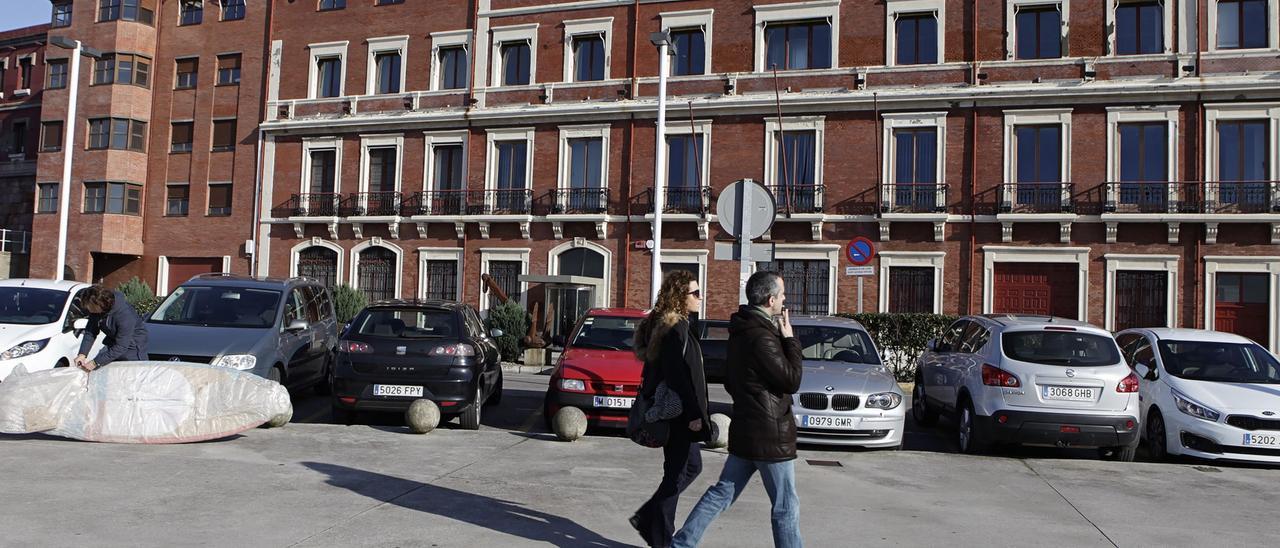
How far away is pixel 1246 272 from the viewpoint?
2172 centimetres

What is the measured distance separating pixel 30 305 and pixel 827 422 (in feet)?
35.1

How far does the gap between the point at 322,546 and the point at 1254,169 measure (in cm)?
2380

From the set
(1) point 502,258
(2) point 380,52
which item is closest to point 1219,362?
(1) point 502,258

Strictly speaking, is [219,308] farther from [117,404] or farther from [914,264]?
[914,264]

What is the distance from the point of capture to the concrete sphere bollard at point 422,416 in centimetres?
984

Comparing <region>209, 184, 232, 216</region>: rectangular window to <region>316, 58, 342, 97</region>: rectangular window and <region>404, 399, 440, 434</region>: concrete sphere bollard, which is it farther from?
<region>404, 399, 440, 434</region>: concrete sphere bollard

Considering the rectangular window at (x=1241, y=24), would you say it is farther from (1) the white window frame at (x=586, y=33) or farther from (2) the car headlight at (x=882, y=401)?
(2) the car headlight at (x=882, y=401)

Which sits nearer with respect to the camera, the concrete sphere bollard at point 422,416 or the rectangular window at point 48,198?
the concrete sphere bollard at point 422,416

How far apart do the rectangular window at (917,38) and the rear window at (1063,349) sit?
15535 mm

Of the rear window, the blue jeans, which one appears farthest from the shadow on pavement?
the rear window

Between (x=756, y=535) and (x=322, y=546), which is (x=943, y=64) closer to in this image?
(x=756, y=535)

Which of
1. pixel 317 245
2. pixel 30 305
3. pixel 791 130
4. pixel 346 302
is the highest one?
pixel 791 130

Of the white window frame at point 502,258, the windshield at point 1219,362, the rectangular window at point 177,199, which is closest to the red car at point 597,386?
the windshield at point 1219,362

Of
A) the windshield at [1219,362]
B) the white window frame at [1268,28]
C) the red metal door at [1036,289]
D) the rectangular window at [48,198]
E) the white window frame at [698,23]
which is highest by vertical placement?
the white window frame at [698,23]
